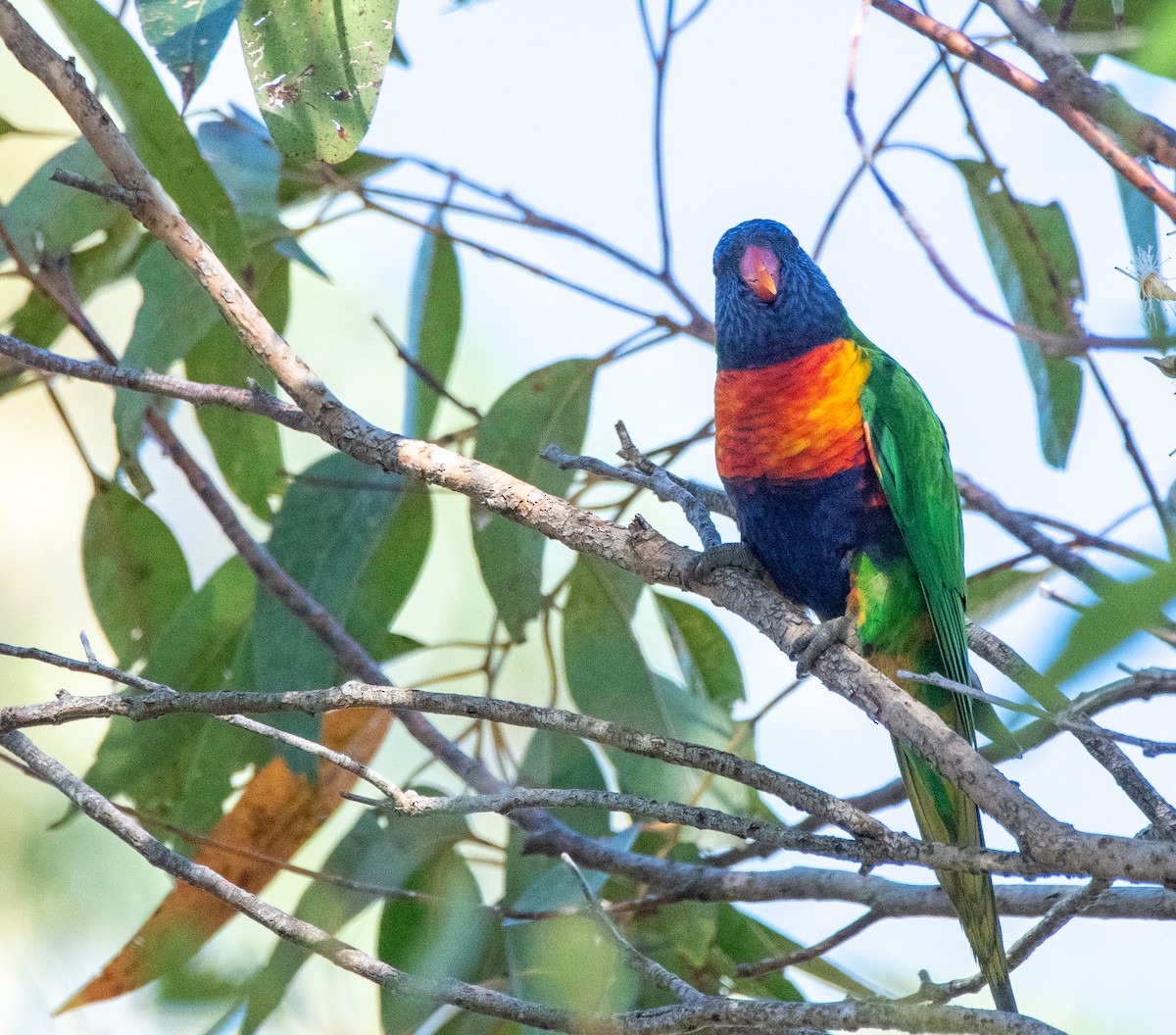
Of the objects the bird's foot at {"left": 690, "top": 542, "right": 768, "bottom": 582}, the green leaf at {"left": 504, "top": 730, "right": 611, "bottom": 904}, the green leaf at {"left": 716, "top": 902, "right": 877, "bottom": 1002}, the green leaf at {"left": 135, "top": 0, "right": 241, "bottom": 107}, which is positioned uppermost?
the green leaf at {"left": 135, "top": 0, "right": 241, "bottom": 107}

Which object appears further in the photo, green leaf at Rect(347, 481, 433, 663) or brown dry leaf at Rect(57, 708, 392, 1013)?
green leaf at Rect(347, 481, 433, 663)

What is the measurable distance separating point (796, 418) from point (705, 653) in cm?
59

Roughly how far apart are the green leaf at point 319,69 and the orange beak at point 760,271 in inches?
28.8

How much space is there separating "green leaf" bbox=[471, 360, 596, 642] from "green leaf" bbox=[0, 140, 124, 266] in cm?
74

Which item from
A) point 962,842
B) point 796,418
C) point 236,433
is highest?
point 796,418

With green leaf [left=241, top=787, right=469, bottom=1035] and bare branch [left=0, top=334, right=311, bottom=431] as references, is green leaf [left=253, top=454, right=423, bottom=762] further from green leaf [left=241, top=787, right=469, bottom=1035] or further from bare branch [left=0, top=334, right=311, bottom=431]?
bare branch [left=0, top=334, right=311, bottom=431]

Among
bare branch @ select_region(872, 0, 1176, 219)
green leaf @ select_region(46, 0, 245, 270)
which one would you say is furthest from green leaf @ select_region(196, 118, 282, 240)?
bare branch @ select_region(872, 0, 1176, 219)

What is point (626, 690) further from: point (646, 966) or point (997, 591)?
point (646, 966)

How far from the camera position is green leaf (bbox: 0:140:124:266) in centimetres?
187

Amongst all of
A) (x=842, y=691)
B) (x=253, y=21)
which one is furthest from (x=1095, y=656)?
(x=253, y=21)

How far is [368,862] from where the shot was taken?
73.8 inches

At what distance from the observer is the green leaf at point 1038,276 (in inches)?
75.1

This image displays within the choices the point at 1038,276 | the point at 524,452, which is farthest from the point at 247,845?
the point at 1038,276

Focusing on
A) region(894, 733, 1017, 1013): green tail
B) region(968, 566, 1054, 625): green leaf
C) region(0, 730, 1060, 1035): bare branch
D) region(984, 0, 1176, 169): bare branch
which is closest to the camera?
region(984, 0, 1176, 169): bare branch
